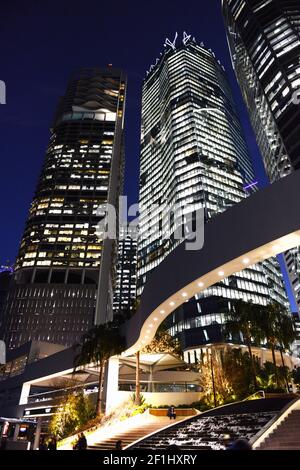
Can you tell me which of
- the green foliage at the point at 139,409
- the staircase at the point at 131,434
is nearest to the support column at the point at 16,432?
the green foliage at the point at 139,409

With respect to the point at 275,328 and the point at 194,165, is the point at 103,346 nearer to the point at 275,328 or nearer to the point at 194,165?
the point at 275,328

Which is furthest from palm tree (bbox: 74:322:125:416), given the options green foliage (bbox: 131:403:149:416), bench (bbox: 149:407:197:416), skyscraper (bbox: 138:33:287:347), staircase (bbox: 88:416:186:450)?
skyscraper (bbox: 138:33:287:347)

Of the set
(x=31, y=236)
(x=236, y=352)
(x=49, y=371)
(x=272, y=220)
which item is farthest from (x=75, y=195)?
(x=272, y=220)

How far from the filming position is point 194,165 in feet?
350

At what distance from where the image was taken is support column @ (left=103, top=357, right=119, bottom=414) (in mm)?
23938

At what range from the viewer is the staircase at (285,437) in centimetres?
1044

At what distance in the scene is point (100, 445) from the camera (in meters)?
17.1

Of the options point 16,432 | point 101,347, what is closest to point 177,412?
point 101,347

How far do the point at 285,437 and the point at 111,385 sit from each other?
16.5 meters

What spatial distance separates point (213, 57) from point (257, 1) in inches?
2261

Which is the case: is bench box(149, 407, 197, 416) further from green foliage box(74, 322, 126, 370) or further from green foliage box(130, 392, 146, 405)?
green foliage box(74, 322, 126, 370)

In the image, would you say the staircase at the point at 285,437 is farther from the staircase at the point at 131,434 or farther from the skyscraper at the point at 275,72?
the skyscraper at the point at 275,72

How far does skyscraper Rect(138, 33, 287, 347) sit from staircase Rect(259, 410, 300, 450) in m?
61.5

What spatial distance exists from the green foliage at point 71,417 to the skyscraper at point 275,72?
80713mm
